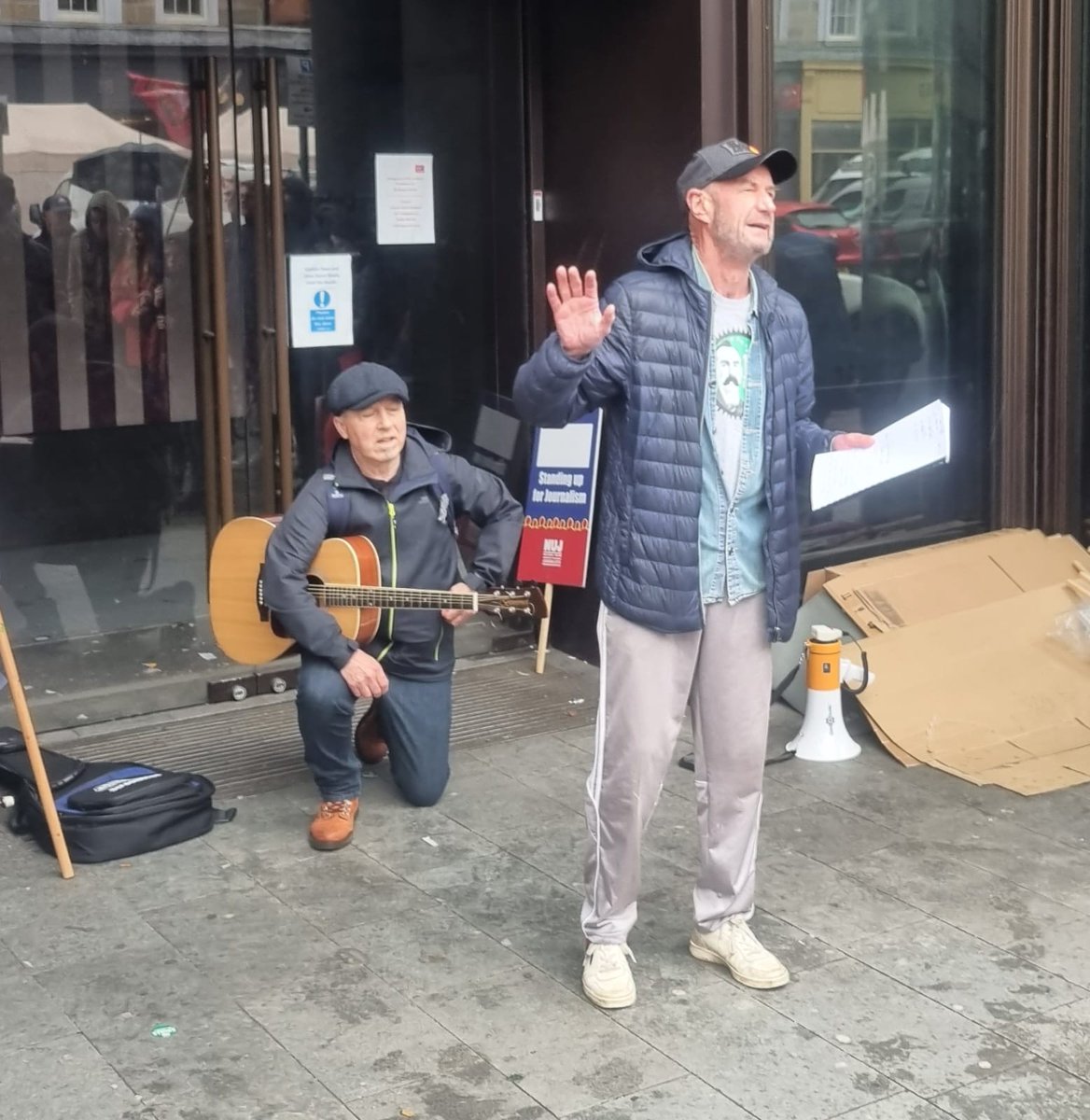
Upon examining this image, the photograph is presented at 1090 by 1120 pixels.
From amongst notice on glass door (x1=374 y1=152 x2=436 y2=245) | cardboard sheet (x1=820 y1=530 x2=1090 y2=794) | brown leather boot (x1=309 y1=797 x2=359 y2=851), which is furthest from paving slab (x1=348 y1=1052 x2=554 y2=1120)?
notice on glass door (x1=374 y1=152 x2=436 y2=245)

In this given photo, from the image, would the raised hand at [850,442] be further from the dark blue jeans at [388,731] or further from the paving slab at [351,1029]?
the dark blue jeans at [388,731]

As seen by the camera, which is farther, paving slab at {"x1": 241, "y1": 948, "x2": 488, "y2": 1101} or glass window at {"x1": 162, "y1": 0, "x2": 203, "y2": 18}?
glass window at {"x1": 162, "y1": 0, "x2": 203, "y2": 18}

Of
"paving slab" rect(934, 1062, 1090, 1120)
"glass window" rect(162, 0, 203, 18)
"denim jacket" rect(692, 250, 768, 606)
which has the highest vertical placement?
"glass window" rect(162, 0, 203, 18)

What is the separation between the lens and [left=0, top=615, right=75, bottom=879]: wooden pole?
4.78 meters

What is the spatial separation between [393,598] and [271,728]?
1.31 m

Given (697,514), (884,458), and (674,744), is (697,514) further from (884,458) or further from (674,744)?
(674,744)

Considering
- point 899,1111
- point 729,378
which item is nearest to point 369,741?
point 729,378

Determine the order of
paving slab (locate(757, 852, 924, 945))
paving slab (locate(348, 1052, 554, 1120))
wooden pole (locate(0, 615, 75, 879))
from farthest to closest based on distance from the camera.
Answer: wooden pole (locate(0, 615, 75, 879)) < paving slab (locate(757, 852, 924, 945)) < paving slab (locate(348, 1052, 554, 1120))

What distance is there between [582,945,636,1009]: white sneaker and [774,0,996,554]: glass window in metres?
3.39

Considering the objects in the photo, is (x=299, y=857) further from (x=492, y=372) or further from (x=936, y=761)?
(x=492, y=372)

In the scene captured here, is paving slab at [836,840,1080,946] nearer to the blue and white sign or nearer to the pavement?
the pavement

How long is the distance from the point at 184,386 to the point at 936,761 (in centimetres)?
321

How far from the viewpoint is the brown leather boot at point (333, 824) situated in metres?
5.10

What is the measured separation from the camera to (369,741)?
18.8 feet
